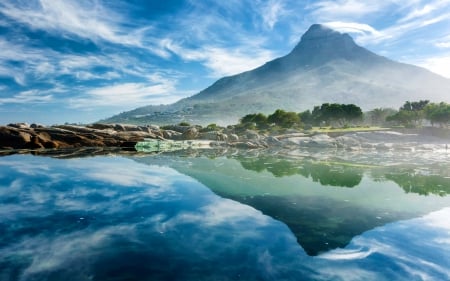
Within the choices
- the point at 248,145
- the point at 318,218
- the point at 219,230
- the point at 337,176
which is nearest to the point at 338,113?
the point at 248,145

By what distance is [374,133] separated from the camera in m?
77.4

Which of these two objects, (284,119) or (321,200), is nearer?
(321,200)

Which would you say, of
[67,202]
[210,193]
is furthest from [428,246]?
[67,202]

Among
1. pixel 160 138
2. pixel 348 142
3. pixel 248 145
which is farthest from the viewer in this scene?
pixel 160 138

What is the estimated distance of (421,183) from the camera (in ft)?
79.9

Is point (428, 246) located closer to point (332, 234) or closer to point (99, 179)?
point (332, 234)

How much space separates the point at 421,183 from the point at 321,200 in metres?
10.5

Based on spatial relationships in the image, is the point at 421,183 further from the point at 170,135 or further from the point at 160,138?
the point at 170,135

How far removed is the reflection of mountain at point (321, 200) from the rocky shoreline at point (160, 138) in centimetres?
3614

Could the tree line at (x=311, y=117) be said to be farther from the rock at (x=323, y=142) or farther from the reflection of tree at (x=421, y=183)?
the reflection of tree at (x=421, y=183)

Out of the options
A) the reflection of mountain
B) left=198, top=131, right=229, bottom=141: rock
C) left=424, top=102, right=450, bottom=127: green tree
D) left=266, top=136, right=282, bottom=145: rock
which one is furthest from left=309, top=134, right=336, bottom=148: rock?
the reflection of mountain

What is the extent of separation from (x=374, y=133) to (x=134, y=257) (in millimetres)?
76606

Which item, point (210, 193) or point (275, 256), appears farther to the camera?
point (210, 193)

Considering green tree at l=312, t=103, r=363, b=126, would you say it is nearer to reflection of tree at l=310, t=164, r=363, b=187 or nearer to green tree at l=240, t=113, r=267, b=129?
green tree at l=240, t=113, r=267, b=129
